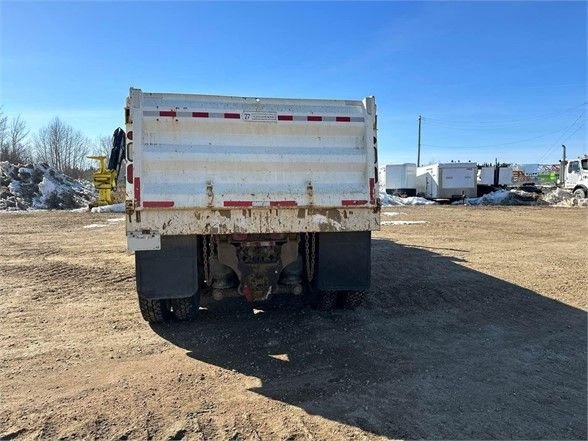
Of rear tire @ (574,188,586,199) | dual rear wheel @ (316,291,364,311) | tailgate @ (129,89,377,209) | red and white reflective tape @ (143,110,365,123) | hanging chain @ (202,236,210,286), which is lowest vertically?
dual rear wheel @ (316,291,364,311)

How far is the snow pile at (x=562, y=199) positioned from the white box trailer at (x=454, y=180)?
5.34 m

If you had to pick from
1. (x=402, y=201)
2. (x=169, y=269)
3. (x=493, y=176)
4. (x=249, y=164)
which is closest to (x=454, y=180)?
(x=402, y=201)

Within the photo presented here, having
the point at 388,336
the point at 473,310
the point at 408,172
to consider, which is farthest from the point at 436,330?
the point at 408,172

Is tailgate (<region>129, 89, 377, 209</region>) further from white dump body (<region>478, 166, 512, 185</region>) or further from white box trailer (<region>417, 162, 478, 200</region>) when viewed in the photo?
white dump body (<region>478, 166, 512, 185</region>)

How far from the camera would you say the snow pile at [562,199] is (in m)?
29.7

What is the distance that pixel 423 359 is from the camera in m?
4.58

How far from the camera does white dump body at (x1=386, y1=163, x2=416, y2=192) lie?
39.2 m

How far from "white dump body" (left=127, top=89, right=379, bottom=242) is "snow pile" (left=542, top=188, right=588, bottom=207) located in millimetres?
29874

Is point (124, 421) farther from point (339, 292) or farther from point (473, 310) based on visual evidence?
point (473, 310)

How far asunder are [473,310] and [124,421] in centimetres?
472

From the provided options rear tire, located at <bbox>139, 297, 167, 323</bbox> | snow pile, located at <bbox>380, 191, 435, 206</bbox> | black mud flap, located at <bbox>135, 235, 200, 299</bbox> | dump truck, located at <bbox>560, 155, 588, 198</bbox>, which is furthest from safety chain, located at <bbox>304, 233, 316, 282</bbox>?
dump truck, located at <bbox>560, 155, 588, 198</bbox>

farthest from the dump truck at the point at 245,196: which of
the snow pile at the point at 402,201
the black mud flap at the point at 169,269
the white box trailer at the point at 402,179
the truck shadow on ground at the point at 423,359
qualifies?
the white box trailer at the point at 402,179

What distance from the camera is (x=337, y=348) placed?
15.7 ft

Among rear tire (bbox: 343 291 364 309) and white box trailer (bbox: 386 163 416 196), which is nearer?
rear tire (bbox: 343 291 364 309)
